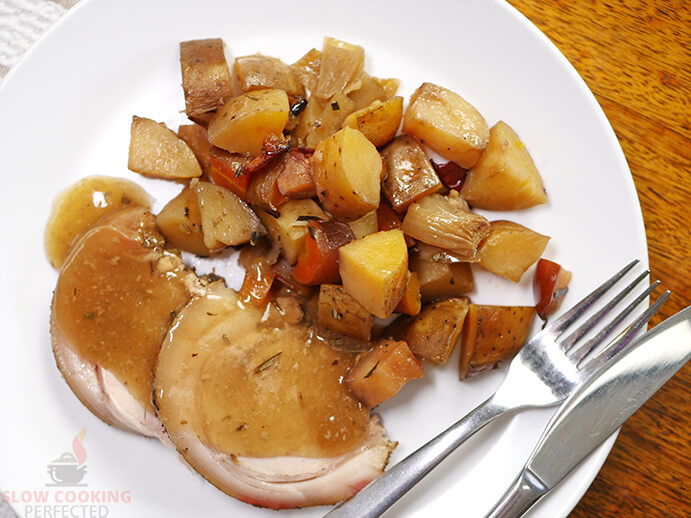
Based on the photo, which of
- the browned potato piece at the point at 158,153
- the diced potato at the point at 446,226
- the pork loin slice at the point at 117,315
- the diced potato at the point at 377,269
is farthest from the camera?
the browned potato piece at the point at 158,153

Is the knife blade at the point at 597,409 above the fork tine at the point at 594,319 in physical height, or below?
below

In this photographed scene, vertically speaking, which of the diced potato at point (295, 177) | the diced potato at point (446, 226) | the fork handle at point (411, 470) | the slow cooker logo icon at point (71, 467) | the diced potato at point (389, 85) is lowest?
the slow cooker logo icon at point (71, 467)

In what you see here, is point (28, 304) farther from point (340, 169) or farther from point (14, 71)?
point (340, 169)

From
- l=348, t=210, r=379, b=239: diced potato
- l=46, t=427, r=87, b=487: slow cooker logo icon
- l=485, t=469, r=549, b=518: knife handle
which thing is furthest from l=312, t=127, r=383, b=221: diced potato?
l=46, t=427, r=87, b=487: slow cooker logo icon

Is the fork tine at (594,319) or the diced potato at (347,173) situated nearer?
the diced potato at (347,173)

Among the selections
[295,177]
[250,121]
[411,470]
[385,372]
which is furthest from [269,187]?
[411,470]

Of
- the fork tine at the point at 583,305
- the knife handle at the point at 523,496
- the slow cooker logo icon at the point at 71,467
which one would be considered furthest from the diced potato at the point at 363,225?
the slow cooker logo icon at the point at 71,467

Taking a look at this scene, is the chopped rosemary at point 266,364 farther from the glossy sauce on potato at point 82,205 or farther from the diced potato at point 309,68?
the diced potato at point 309,68

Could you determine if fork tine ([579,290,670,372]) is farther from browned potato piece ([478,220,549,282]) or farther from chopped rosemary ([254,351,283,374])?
chopped rosemary ([254,351,283,374])

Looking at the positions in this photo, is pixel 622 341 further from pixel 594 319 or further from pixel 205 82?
pixel 205 82
